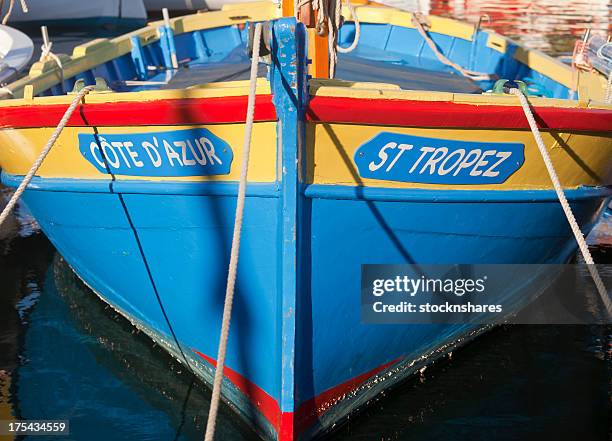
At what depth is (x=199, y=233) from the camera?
4.23 metres

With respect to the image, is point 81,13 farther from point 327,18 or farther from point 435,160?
point 435,160

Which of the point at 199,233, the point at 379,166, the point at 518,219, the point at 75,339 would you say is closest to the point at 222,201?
the point at 199,233

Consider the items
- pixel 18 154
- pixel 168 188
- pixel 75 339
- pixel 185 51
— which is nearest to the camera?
pixel 168 188

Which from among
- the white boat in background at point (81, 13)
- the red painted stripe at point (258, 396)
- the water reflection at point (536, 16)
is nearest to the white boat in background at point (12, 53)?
the red painted stripe at point (258, 396)

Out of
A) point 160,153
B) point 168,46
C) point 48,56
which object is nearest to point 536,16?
point 168,46

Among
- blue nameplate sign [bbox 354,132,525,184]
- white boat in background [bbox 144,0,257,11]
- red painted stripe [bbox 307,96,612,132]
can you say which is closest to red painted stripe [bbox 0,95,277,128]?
red painted stripe [bbox 307,96,612,132]

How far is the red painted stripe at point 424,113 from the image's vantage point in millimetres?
3658

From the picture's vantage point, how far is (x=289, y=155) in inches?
145

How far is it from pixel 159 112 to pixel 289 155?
770 millimetres

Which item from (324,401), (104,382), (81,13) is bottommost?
(81,13)

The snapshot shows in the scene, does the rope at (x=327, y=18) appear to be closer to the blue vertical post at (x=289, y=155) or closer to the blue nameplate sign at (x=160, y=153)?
the blue vertical post at (x=289, y=155)

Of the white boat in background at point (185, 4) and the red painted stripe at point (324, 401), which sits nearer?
the red painted stripe at point (324, 401)

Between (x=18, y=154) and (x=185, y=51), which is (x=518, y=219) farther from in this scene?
(x=185, y=51)

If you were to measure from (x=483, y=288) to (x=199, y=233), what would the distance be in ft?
6.34
